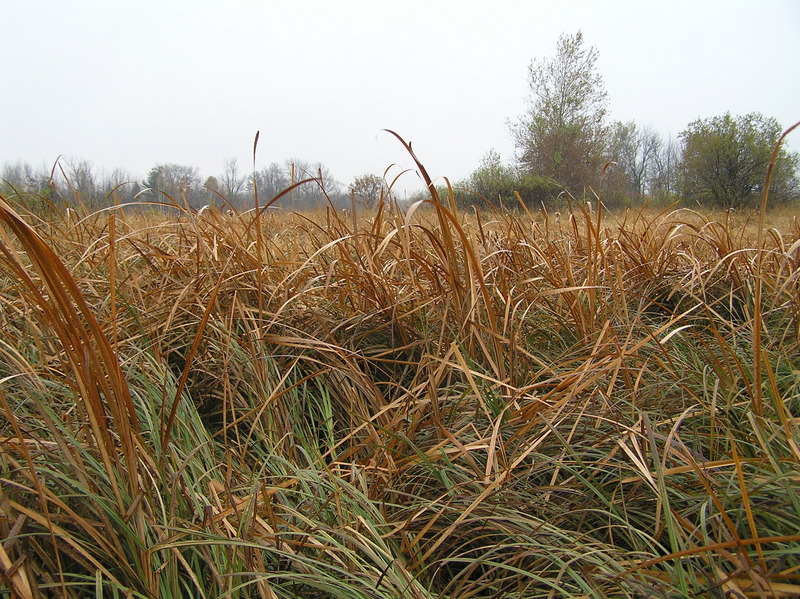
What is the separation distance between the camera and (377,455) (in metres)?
1.02

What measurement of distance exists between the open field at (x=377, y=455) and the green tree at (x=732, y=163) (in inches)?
629

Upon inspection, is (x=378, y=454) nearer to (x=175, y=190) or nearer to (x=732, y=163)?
(x=175, y=190)

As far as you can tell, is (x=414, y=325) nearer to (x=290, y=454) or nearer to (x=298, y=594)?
(x=290, y=454)

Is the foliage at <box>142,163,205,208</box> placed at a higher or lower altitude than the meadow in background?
higher

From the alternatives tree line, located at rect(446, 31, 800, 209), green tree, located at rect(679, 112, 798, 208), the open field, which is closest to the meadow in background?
the open field

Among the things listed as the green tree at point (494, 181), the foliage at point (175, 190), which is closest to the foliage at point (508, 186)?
the green tree at point (494, 181)

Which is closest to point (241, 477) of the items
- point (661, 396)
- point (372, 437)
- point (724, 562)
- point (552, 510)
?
point (372, 437)

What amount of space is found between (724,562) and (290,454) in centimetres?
83

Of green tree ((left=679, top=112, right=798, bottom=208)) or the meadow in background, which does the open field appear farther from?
green tree ((left=679, top=112, right=798, bottom=208))

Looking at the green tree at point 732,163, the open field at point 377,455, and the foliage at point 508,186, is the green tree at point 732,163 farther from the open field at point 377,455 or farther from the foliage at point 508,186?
the open field at point 377,455

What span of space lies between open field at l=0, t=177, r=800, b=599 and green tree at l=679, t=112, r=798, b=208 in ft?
52.4

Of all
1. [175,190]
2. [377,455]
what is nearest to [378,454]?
[377,455]

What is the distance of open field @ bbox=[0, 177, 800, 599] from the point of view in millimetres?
669

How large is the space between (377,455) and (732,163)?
17565mm
